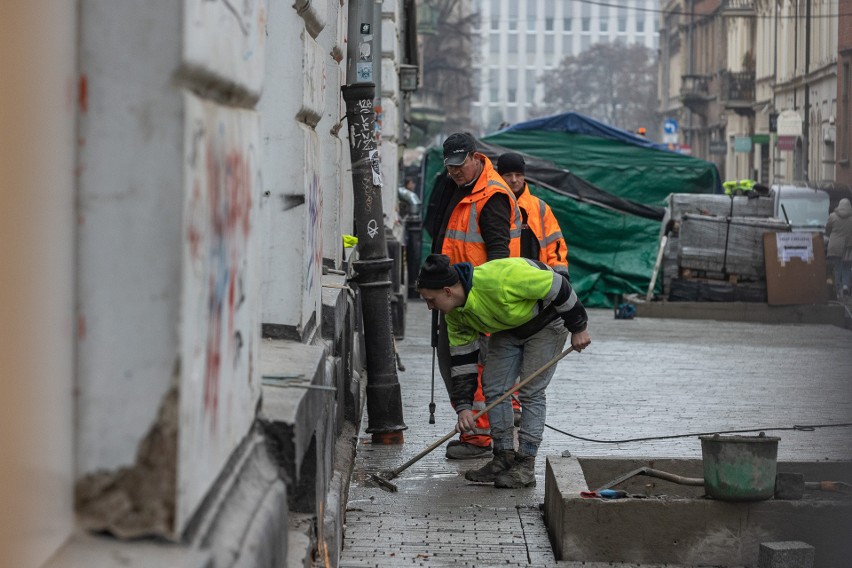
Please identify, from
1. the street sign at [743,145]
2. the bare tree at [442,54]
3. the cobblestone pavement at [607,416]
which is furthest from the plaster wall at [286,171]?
the bare tree at [442,54]

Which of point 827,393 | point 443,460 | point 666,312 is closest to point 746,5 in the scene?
point 666,312

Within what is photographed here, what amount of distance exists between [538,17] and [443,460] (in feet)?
506

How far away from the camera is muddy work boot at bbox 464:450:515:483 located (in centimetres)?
717

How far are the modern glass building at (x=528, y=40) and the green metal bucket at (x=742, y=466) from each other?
148731mm

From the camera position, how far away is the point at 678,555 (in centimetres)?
579

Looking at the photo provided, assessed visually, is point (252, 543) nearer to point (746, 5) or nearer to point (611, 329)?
point (611, 329)

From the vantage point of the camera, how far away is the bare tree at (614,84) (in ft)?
337

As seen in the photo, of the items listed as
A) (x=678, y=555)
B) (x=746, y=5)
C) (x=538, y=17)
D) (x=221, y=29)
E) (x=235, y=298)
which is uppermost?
(x=538, y=17)

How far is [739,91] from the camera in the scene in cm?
5203

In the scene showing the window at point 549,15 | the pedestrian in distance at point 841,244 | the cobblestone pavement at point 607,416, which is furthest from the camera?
the window at point 549,15

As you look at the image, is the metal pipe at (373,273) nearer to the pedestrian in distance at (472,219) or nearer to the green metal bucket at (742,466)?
the pedestrian in distance at (472,219)

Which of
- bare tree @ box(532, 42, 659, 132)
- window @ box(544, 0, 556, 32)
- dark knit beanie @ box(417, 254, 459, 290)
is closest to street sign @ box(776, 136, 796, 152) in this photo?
dark knit beanie @ box(417, 254, 459, 290)

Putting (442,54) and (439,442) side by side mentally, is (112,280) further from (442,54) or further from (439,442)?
(442,54)

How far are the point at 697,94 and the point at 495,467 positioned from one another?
55.2 metres
